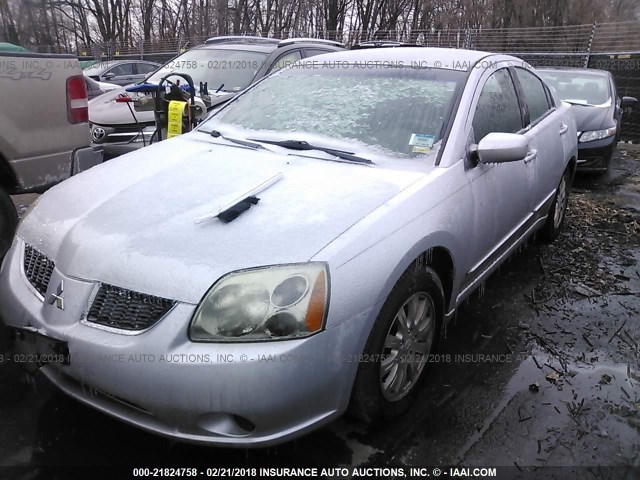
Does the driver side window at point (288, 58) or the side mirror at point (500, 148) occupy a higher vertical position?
the driver side window at point (288, 58)

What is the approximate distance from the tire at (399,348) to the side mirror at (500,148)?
0.71 meters

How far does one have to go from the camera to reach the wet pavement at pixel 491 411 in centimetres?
225

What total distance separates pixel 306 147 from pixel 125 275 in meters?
1.30

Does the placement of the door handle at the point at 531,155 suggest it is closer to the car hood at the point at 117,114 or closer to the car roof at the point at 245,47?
the car hood at the point at 117,114

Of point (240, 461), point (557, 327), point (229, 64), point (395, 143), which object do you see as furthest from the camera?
point (229, 64)

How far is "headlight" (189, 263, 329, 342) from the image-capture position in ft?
6.09

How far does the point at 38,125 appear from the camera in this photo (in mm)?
3814

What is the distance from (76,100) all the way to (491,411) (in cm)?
362

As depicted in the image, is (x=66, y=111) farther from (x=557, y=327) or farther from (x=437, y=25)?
(x=437, y=25)

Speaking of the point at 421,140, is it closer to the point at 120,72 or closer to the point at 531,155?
the point at 531,155

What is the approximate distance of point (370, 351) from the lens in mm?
2080

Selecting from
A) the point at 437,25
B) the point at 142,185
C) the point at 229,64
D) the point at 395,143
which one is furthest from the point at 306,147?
the point at 437,25

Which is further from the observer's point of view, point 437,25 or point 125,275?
point 437,25

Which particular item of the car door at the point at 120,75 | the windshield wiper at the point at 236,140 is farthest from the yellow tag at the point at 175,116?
the car door at the point at 120,75
